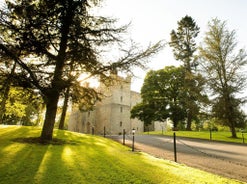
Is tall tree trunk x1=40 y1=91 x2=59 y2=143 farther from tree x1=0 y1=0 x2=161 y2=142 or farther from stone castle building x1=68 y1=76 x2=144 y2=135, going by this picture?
stone castle building x1=68 y1=76 x2=144 y2=135

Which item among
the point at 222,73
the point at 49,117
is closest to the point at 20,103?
the point at 49,117

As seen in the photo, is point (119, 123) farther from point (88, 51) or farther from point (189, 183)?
point (189, 183)

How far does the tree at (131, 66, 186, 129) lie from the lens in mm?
33688

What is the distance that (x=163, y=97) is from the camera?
116 ft

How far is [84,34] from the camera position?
10.5 metres

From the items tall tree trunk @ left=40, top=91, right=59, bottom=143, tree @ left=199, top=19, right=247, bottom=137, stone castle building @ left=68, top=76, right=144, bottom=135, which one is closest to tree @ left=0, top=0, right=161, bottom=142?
tall tree trunk @ left=40, top=91, right=59, bottom=143

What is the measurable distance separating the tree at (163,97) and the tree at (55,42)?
81.6 feet

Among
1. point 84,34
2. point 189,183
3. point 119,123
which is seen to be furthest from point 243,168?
point 119,123

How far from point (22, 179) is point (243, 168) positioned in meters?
6.70

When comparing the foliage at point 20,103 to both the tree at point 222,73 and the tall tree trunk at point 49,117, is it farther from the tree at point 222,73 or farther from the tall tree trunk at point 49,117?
the tree at point 222,73

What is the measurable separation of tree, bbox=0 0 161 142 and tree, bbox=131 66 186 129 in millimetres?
24878

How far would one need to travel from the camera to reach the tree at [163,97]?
33688mm

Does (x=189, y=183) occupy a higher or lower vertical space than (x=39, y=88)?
lower

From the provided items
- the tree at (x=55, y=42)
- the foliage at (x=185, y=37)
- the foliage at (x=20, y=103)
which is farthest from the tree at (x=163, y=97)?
the tree at (x=55, y=42)
